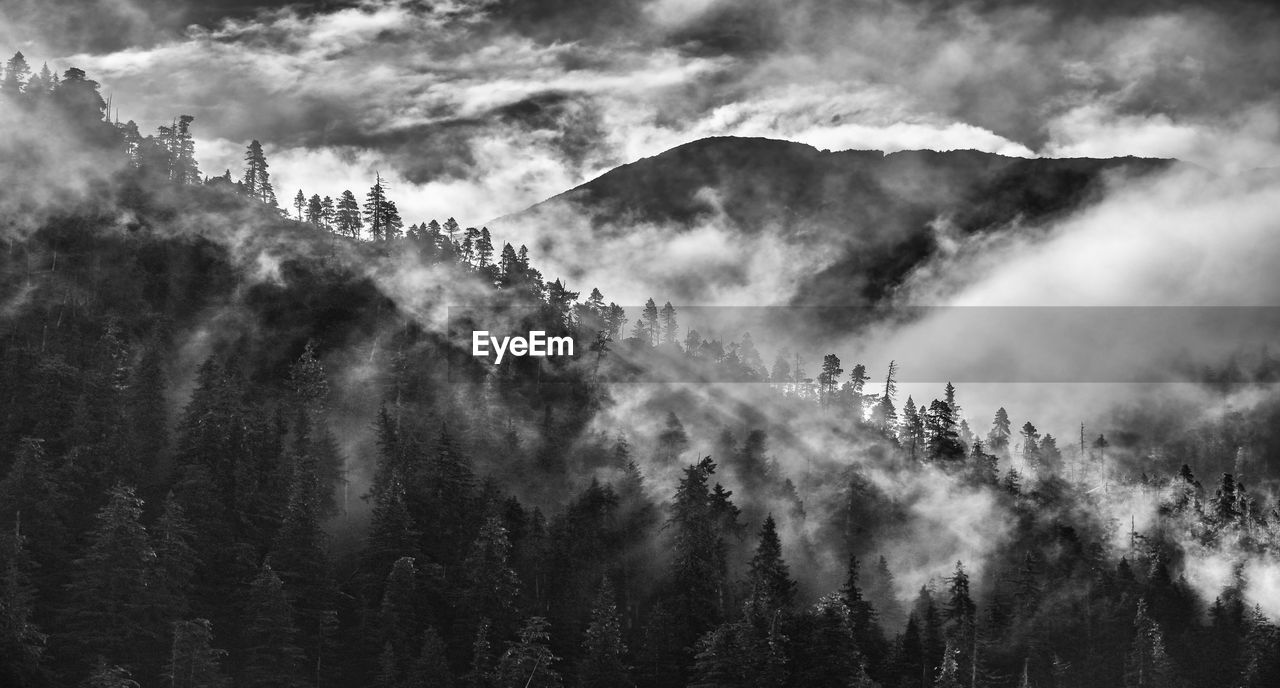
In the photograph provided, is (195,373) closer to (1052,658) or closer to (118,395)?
(118,395)

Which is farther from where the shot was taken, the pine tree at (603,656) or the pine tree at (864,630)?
the pine tree at (864,630)

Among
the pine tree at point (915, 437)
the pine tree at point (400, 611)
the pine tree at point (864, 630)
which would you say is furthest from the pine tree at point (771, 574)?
the pine tree at point (915, 437)

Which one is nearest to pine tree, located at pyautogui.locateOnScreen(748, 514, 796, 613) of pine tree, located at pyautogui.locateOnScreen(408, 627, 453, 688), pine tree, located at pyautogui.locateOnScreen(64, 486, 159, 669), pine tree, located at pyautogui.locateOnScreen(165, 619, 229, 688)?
pine tree, located at pyautogui.locateOnScreen(408, 627, 453, 688)

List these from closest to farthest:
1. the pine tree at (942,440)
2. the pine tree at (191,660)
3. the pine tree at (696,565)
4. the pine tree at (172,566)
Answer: the pine tree at (191,660)
the pine tree at (172,566)
the pine tree at (696,565)
the pine tree at (942,440)

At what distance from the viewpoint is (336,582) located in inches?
4311

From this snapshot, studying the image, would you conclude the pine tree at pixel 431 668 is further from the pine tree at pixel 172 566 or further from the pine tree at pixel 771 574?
the pine tree at pixel 771 574

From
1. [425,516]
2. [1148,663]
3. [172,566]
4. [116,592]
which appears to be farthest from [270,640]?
[1148,663]

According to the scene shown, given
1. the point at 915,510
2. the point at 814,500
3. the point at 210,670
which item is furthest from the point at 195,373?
the point at 915,510

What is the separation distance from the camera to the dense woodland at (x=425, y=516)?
325ft

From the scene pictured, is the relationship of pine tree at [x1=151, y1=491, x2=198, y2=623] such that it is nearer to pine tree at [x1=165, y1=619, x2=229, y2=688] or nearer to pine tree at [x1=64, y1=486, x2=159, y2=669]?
pine tree at [x1=64, y1=486, x2=159, y2=669]

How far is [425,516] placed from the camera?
124625mm

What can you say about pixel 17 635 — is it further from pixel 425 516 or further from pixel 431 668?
pixel 425 516

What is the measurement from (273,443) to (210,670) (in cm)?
4115

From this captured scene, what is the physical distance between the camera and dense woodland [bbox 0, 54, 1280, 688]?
9894 cm
